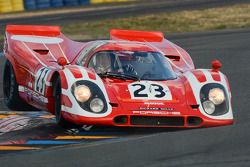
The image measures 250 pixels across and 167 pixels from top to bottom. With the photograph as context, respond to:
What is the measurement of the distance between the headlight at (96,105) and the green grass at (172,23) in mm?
15056

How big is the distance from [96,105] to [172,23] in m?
19.5

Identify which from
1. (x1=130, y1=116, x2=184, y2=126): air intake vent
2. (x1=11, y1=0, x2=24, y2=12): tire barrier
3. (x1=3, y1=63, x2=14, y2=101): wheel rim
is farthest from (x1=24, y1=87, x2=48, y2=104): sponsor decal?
(x1=11, y1=0, x2=24, y2=12): tire barrier

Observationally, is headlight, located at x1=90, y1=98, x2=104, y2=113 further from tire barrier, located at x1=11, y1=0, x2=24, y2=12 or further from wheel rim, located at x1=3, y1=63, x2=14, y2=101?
tire barrier, located at x1=11, y1=0, x2=24, y2=12

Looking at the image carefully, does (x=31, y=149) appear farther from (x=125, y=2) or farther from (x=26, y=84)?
(x=125, y=2)

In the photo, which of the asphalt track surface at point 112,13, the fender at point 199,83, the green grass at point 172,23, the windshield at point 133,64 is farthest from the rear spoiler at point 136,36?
the asphalt track surface at point 112,13

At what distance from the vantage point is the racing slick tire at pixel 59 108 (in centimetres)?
1001

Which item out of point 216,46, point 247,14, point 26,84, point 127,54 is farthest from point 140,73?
point 247,14

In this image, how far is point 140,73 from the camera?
423 inches

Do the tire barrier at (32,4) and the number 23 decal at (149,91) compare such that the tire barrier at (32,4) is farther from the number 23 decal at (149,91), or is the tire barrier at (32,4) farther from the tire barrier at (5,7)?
the number 23 decal at (149,91)

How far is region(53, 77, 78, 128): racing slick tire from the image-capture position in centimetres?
1001

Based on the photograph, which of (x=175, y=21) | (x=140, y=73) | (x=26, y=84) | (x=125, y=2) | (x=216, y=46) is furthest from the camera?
(x=125, y=2)

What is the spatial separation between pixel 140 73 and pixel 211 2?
3099 centimetres

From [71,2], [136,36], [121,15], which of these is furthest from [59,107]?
[71,2]

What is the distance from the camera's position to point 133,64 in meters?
10.9
